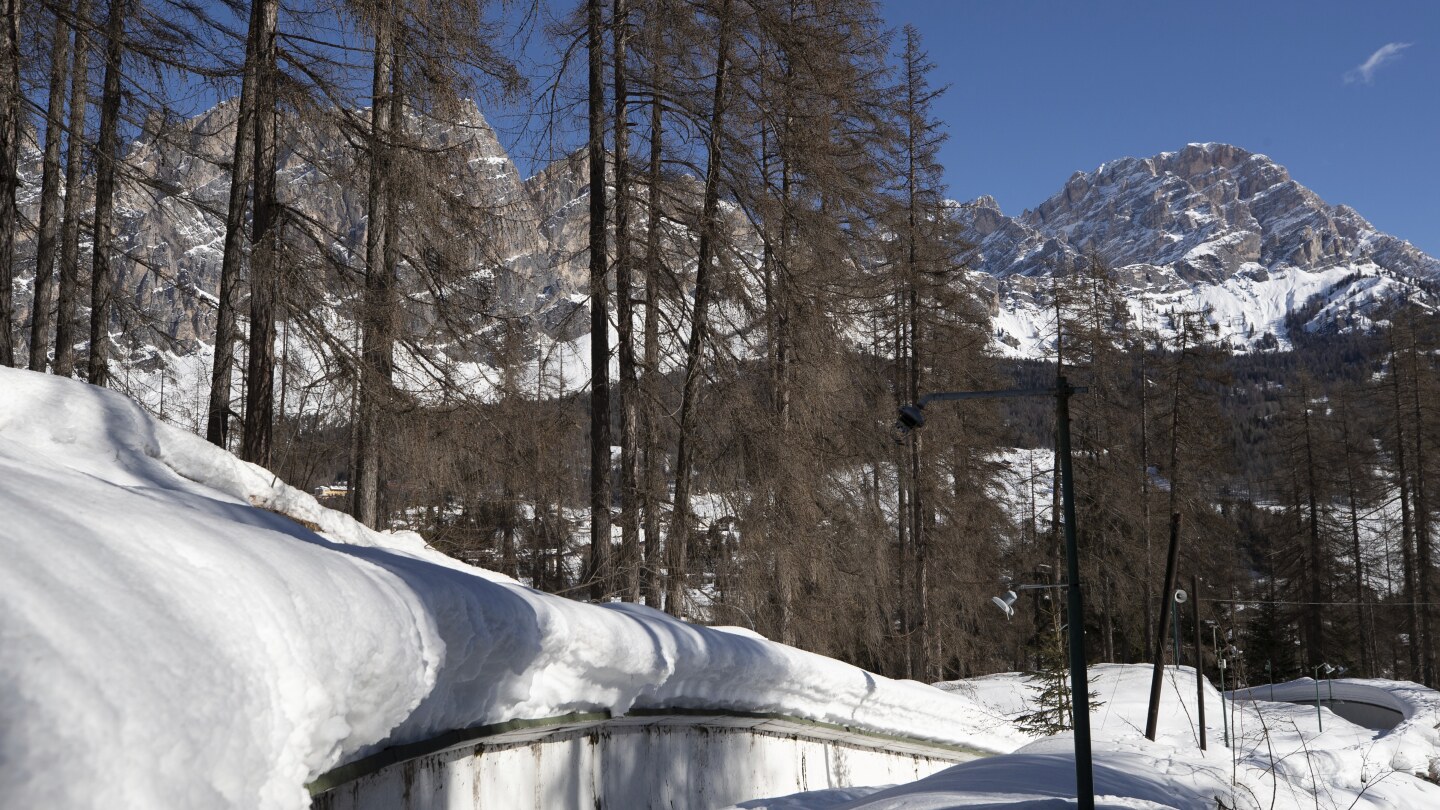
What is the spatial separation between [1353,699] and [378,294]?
29.4 meters

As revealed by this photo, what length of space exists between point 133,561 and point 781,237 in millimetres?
12805

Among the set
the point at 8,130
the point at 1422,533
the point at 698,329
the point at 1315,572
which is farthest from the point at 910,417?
the point at 1315,572

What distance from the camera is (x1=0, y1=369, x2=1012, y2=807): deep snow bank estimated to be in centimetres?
188

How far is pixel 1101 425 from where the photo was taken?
112ft

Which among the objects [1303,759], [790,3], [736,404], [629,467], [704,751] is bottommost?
[1303,759]

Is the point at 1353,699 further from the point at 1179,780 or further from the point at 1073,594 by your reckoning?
the point at 1073,594

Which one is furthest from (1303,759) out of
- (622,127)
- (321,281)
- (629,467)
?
(321,281)

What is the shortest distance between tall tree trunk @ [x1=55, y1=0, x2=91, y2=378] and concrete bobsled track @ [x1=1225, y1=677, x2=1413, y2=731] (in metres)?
25.6

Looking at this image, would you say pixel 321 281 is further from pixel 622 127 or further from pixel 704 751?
pixel 704 751

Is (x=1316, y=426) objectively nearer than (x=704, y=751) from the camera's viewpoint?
No

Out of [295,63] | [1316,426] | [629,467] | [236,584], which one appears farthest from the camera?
[1316,426]

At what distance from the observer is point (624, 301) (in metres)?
13.1

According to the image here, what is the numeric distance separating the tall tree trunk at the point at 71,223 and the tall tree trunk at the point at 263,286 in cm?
359

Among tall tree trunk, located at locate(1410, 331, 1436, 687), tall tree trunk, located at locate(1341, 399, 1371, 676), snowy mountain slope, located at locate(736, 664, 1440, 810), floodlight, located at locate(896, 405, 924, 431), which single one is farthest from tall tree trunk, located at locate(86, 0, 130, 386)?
tall tree trunk, located at locate(1341, 399, 1371, 676)
